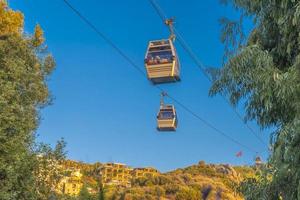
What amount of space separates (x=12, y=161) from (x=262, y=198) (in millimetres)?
9026

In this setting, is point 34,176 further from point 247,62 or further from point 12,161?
point 247,62

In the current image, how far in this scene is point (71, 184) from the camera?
2000cm

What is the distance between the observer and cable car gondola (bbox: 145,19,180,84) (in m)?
14.5

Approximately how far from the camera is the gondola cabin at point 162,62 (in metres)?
14.5

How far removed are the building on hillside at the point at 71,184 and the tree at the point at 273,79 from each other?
1089 cm

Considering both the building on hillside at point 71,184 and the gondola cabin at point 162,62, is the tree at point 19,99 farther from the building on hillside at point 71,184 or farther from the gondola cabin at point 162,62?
the gondola cabin at point 162,62

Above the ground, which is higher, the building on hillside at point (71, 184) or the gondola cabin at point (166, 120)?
the gondola cabin at point (166, 120)

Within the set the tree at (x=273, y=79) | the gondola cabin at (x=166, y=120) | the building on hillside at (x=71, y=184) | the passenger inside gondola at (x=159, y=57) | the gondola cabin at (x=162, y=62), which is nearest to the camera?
the tree at (x=273, y=79)

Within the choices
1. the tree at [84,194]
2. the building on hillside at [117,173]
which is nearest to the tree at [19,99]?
the tree at [84,194]

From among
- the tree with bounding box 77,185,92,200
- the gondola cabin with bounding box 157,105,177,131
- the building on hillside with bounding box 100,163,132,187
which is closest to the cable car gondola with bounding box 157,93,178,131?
the gondola cabin with bounding box 157,105,177,131

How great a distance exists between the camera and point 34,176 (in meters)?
16.1

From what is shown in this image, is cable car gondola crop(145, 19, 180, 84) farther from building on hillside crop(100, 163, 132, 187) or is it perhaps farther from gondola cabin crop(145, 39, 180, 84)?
building on hillside crop(100, 163, 132, 187)

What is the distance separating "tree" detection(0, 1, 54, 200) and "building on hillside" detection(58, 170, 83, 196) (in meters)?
1.73

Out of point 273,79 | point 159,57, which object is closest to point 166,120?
point 159,57
